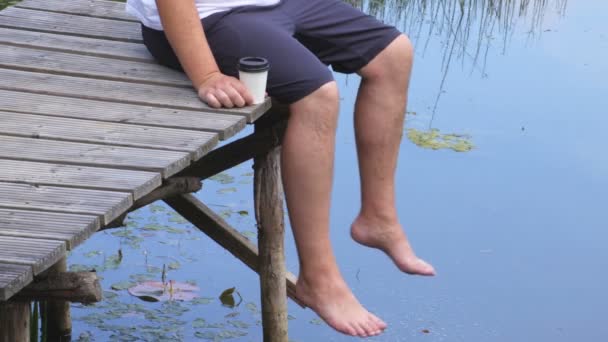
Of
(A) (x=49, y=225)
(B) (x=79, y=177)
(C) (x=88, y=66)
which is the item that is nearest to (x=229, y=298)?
(C) (x=88, y=66)

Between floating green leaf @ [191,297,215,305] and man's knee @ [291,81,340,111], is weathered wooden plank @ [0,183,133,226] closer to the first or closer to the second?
man's knee @ [291,81,340,111]

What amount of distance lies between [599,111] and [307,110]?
12.4ft

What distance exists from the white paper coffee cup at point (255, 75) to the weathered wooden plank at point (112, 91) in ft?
0.10

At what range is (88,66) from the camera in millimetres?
3836

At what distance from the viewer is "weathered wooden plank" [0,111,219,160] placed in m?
3.26

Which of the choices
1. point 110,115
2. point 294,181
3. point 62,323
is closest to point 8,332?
point 110,115

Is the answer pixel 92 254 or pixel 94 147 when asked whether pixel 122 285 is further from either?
pixel 94 147

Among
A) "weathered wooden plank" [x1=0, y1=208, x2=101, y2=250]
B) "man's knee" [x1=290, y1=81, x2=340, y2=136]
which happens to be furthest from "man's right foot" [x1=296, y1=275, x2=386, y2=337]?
"weathered wooden plank" [x1=0, y1=208, x2=101, y2=250]

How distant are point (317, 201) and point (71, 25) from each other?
3.50 feet

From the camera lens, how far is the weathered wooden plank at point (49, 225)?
9.06 feet

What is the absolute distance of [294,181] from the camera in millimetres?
3625

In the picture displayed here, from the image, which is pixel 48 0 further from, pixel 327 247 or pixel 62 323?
pixel 327 247

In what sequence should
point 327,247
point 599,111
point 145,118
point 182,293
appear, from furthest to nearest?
point 599,111, point 182,293, point 327,247, point 145,118

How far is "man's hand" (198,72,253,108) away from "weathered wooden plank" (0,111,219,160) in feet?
0.65
